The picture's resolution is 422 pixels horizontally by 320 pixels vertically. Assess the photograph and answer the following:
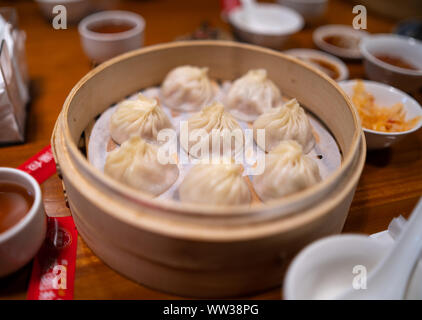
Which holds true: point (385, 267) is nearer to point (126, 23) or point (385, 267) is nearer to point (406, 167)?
point (406, 167)

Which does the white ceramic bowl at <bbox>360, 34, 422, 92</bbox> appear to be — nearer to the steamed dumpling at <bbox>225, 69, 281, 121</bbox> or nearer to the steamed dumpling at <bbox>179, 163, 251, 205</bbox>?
the steamed dumpling at <bbox>225, 69, 281, 121</bbox>

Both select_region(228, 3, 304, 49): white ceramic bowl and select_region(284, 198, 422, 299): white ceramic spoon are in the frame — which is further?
select_region(228, 3, 304, 49): white ceramic bowl

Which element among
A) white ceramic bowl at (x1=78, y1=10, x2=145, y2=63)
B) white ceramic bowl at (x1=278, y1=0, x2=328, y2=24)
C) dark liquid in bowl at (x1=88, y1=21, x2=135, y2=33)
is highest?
white ceramic bowl at (x1=278, y1=0, x2=328, y2=24)

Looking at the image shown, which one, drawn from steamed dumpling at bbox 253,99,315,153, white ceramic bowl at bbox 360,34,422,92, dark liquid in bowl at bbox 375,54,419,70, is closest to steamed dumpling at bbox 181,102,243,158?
steamed dumpling at bbox 253,99,315,153

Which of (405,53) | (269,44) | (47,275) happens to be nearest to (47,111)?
(47,275)

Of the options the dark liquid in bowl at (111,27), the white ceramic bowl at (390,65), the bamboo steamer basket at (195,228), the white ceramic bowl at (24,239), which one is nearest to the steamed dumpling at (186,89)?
the bamboo steamer basket at (195,228)
